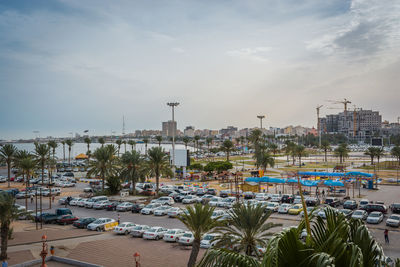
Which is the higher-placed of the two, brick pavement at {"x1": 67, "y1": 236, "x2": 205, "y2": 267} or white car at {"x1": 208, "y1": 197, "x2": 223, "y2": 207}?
white car at {"x1": 208, "y1": 197, "x2": 223, "y2": 207}

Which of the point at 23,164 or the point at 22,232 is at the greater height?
the point at 23,164

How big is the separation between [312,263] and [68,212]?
31.5m

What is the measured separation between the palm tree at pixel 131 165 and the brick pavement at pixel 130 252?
64.3 feet

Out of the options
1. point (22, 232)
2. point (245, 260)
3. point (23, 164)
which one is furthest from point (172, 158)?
point (245, 260)

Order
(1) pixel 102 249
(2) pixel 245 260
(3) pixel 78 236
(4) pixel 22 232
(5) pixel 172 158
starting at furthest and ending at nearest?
(5) pixel 172 158
(4) pixel 22 232
(3) pixel 78 236
(1) pixel 102 249
(2) pixel 245 260

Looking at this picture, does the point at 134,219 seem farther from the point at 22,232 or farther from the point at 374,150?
the point at 374,150

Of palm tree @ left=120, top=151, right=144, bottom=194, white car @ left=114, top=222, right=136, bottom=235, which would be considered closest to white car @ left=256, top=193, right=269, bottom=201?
palm tree @ left=120, top=151, right=144, bottom=194

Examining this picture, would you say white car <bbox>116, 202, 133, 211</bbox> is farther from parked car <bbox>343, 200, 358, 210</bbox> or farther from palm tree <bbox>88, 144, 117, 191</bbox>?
parked car <bbox>343, 200, 358, 210</bbox>

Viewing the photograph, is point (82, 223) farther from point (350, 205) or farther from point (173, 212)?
point (350, 205)

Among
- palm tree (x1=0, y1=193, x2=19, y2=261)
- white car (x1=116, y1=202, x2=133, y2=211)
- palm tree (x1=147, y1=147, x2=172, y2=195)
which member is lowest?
white car (x1=116, y1=202, x2=133, y2=211)

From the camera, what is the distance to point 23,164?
46.1 m

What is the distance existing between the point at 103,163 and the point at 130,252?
24.7 metres

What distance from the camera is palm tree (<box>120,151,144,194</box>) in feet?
144

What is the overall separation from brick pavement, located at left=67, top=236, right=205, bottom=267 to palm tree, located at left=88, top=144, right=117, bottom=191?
829 inches
